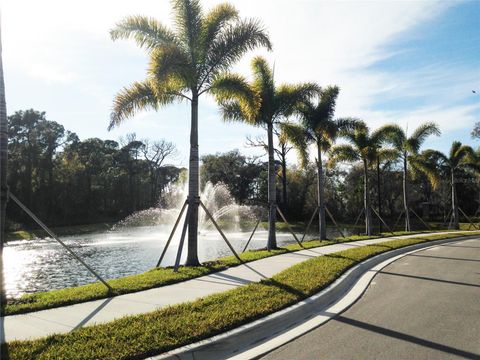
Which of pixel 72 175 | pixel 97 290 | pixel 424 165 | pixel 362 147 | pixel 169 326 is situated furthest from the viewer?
pixel 72 175

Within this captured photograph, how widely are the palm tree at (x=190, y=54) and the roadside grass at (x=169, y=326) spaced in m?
4.91

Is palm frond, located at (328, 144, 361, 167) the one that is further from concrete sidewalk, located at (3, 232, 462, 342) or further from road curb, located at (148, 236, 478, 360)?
road curb, located at (148, 236, 478, 360)

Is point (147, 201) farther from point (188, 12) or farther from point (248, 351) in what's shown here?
point (248, 351)

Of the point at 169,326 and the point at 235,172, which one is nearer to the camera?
the point at 169,326

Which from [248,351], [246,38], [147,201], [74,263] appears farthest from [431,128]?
[147,201]

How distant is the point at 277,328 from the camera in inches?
253

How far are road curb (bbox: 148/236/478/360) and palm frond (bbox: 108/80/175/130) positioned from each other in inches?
308

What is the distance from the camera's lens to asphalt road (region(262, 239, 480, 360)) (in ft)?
17.2

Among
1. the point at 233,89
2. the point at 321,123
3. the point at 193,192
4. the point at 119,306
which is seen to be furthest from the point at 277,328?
the point at 321,123

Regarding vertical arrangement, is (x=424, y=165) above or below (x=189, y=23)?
below

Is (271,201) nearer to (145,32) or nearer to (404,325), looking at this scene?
(145,32)

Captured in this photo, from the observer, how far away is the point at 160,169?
8181 centimetres

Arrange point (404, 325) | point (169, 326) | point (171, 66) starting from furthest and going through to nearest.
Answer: point (171, 66)
point (404, 325)
point (169, 326)

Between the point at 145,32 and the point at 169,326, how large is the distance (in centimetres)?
973
